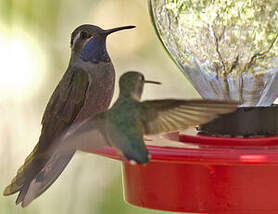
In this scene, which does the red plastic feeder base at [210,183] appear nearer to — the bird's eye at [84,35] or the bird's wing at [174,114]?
the bird's wing at [174,114]

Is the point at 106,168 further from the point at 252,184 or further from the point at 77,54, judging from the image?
the point at 252,184

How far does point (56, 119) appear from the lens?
9.55 ft

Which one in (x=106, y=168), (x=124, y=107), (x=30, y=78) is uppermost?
(x=124, y=107)

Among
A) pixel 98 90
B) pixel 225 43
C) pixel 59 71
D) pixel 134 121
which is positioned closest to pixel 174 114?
pixel 134 121

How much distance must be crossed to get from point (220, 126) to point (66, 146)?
496 mm

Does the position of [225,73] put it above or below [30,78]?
above

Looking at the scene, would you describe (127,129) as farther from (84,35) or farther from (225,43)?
(84,35)

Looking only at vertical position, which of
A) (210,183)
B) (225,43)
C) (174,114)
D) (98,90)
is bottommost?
(210,183)

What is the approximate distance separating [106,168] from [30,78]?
0.70m

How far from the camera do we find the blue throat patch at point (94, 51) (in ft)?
10.3

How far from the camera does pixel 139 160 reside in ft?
6.98

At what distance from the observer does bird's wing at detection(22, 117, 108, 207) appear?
7.48 ft

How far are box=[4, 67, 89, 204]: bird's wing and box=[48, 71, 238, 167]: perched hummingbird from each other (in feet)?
1.15

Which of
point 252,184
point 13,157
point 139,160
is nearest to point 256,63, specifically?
point 252,184
